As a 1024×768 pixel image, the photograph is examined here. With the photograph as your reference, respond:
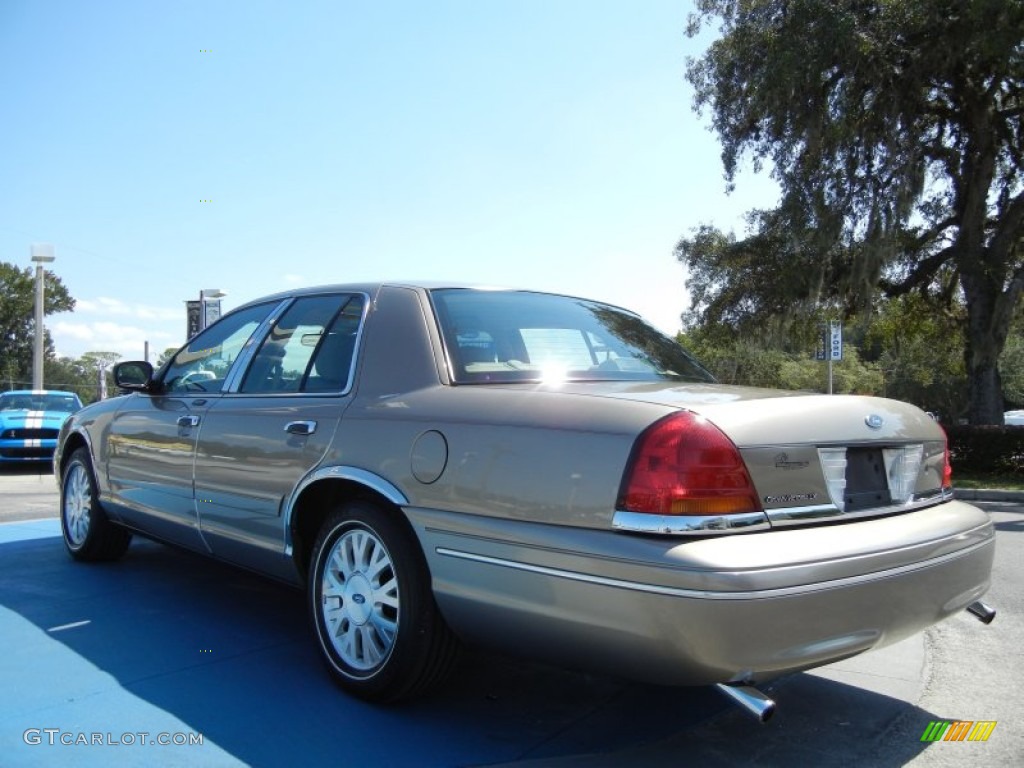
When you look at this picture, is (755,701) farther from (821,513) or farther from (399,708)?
(399,708)

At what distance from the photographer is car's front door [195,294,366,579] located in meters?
3.56

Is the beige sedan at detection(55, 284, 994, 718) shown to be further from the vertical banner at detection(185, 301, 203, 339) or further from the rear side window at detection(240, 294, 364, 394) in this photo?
the vertical banner at detection(185, 301, 203, 339)

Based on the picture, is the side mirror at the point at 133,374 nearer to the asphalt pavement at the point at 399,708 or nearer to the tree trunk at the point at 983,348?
the asphalt pavement at the point at 399,708

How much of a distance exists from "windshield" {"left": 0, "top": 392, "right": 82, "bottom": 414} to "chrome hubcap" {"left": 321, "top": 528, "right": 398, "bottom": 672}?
13.0 metres

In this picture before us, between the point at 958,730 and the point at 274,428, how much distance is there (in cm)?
301

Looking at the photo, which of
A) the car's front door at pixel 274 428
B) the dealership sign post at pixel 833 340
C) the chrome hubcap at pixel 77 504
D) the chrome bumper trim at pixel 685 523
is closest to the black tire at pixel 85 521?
the chrome hubcap at pixel 77 504

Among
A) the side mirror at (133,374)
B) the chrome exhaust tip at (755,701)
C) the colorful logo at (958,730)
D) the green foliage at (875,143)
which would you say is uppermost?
the green foliage at (875,143)

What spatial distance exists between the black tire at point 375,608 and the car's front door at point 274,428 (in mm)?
304

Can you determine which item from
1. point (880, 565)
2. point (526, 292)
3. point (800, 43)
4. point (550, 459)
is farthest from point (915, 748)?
point (800, 43)

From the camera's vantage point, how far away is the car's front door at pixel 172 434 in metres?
4.30

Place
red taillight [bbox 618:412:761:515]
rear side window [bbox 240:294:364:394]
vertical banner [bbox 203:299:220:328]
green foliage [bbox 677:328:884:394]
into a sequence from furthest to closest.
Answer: green foliage [bbox 677:328:884:394], vertical banner [bbox 203:299:220:328], rear side window [bbox 240:294:364:394], red taillight [bbox 618:412:761:515]

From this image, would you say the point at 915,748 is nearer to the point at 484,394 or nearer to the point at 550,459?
the point at 550,459

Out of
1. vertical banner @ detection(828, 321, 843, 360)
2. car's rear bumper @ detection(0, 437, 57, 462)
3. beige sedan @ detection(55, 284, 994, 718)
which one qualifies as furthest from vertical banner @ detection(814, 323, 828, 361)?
beige sedan @ detection(55, 284, 994, 718)

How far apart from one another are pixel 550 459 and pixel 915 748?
1.73 metres
